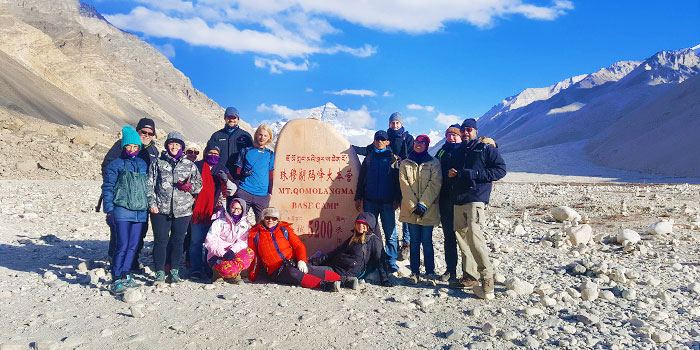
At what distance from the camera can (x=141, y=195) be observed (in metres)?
5.39

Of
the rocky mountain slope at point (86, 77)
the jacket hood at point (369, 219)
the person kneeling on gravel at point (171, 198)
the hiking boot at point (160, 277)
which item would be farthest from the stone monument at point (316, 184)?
the rocky mountain slope at point (86, 77)

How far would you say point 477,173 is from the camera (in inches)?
214

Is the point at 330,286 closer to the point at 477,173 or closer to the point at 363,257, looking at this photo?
the point at 363,257

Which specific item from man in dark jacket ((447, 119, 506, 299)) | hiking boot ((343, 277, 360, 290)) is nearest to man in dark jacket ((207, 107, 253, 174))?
hiking boot ((343, 277, 360, 290))

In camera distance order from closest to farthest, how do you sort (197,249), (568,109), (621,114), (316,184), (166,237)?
(166,237), (197,249), (316,184), (621,114), (568,109)

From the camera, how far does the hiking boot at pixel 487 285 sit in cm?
536

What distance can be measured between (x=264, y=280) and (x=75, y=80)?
71.0 metres

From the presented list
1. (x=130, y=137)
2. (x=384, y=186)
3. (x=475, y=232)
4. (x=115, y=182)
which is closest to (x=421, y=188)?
(x=384, y=186)

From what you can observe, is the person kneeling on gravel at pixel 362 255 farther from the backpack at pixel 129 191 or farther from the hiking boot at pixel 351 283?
the backpack at pixel 129 191

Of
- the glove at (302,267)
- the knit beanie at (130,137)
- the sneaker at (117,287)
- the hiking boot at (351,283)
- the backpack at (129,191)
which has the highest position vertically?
the knit beanie at (130,137)

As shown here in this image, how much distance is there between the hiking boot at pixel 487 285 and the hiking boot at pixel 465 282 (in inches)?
11.9

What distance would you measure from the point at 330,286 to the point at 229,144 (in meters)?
2.48

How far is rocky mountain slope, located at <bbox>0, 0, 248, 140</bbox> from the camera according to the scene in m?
50.4

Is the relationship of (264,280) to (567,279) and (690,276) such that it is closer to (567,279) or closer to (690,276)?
(567,279)
